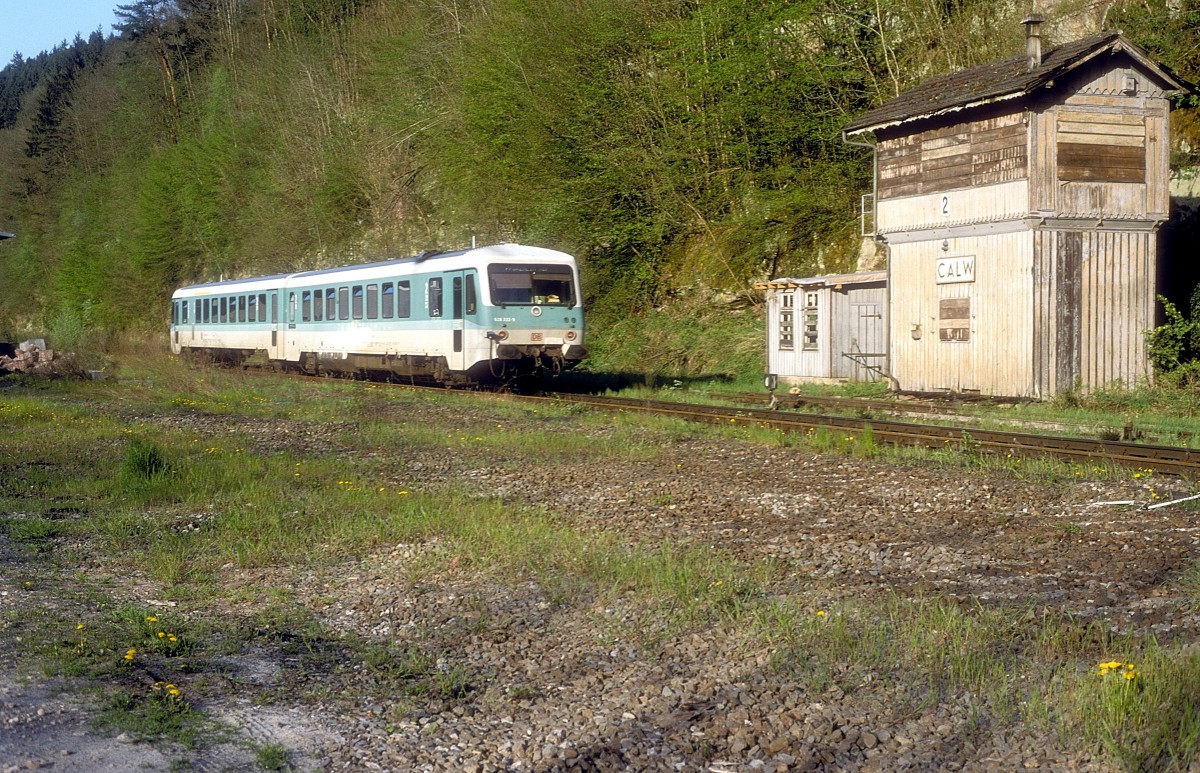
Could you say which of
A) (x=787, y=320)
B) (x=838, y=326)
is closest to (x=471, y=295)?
(x=787, y=320)

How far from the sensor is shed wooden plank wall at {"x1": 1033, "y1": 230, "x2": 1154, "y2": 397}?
18828 millimetres

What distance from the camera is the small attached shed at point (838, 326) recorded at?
23359 millimetres

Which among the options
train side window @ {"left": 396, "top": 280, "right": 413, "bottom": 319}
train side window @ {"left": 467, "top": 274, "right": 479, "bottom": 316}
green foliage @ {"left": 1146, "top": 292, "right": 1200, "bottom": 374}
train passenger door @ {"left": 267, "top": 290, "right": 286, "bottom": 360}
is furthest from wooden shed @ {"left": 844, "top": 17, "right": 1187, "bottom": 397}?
train passenger door @ {"left": 267, "top": 290, "right": 286, "bottom": 360}

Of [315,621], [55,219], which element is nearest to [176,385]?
[315,621]

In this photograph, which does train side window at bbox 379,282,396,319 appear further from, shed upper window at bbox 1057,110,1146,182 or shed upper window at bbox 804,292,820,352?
shed upper window at bbox 1057,110,1146,182

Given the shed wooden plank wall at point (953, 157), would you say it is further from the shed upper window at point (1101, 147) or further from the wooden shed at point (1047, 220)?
the shed upper window at point (1101, 147)

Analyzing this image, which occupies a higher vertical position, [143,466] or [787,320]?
[787,320]

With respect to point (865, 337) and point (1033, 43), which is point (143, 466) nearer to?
point (865, 337)

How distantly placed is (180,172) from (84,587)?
57764 millimetres

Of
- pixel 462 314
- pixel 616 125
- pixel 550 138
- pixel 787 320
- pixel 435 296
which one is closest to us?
pixel 462 314

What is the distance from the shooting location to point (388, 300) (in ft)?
82.0

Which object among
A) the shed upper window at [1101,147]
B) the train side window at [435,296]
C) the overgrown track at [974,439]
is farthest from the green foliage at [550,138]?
the overgrown track at [974,439]

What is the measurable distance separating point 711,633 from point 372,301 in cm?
2054

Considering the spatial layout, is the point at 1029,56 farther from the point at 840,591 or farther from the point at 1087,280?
the point at 840,591
